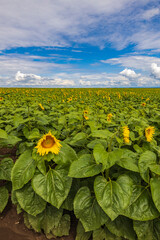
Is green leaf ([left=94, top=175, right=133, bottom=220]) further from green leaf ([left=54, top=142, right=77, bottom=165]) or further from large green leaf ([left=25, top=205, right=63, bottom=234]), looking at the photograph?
large green leaf ([left=25, top=205, right=63, bottom=234])

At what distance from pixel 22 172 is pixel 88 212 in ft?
3.05

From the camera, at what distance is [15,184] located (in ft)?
5.95

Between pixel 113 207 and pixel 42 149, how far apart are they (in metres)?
0.99

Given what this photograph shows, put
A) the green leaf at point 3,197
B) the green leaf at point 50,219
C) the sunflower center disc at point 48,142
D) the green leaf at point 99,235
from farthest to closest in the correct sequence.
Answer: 1. the green leaf at point 3,197
2. the green leaf at point 50,219
3. the green leaf at point 99,235
4. the sunflower center disc at point 48,142

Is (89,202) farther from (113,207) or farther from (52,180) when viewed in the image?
(52,180)

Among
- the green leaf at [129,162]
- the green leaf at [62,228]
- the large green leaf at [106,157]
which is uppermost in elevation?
the large green leaf at [106,157]

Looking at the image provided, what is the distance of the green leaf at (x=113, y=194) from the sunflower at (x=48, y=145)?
24.5 inches

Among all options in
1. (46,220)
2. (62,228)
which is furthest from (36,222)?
(62,228)

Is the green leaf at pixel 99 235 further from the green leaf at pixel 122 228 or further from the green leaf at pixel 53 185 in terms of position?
the green leaf at pixel 53 185

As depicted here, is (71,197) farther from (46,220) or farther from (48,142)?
(48,142)

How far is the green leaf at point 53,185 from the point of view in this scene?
1736 mm

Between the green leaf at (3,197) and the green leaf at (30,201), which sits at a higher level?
the green leaf at (30,201)

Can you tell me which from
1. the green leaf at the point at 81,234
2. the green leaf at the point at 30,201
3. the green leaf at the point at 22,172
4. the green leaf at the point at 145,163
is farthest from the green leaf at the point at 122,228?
the green leaf at the point at 22,172

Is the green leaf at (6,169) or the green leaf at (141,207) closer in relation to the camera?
the green leaf at (141,207)
